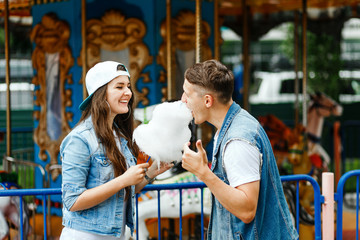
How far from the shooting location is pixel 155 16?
20.1 feet

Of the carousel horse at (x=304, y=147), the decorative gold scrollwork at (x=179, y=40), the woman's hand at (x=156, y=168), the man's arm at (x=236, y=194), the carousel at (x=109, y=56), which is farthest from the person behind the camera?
the decorative gold scrollwork at (x=179, y=40)

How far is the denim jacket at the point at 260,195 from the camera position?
229 centimetres

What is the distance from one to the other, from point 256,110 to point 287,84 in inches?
86.7

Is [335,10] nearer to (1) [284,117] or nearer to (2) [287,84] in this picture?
(1) [284,117]

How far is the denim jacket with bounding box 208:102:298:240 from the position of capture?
7.50 feet

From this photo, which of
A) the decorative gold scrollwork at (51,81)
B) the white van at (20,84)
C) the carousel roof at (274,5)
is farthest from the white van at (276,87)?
the decorative gold scrollwork at (51,81)

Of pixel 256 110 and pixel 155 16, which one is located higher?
pixel 155 16

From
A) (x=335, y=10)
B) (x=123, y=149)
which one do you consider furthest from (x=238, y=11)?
(x=123, y=149)

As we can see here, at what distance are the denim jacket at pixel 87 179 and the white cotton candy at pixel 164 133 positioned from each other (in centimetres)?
21

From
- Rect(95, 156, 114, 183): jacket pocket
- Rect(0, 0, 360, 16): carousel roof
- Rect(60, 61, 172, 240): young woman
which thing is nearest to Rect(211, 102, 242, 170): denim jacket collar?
Rect(60, 61, 172, 240): young woman

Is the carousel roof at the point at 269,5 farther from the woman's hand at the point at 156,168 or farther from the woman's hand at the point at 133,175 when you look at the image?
the woman's hand at the point at 133,175

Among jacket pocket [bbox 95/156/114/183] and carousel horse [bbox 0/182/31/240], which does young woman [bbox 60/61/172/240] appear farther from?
carousel horse [bbox 0/182/31/240]

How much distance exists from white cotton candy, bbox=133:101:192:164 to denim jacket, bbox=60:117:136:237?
211 millimetres

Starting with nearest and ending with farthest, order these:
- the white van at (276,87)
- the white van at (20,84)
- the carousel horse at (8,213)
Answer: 1. the carousel horse at (8,213)
2. the white van at (20,84)
3. the white van at (276,87)
